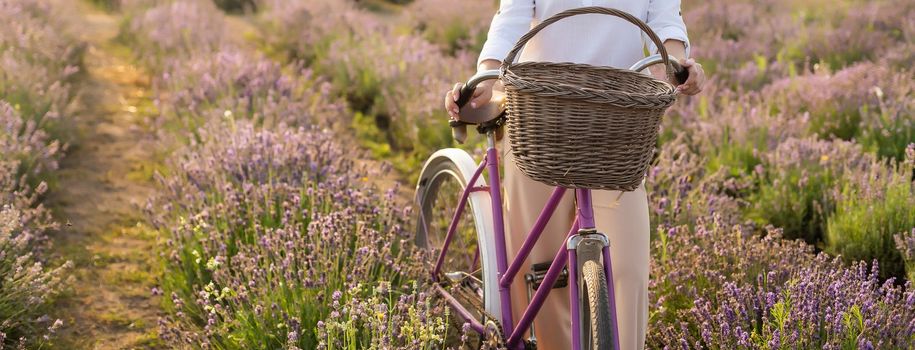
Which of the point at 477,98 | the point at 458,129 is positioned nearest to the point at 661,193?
the point at 458,129

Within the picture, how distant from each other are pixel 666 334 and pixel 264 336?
1275 mm

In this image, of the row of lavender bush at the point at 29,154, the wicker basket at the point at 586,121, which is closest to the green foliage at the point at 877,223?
the wicker basket at the point at 586,121

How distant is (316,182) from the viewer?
12.6 feet

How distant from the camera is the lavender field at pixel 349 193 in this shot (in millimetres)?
2721

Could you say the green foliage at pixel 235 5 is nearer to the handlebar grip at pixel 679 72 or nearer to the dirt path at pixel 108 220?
the dirt path at pixel 108 220

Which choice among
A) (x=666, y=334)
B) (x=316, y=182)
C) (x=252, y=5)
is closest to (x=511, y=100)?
(x=666, y=334)

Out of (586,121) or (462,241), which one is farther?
(462,241)

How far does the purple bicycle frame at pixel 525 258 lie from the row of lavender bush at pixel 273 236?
0.23m

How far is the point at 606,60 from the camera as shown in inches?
92.8

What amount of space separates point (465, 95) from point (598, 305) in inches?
27.6

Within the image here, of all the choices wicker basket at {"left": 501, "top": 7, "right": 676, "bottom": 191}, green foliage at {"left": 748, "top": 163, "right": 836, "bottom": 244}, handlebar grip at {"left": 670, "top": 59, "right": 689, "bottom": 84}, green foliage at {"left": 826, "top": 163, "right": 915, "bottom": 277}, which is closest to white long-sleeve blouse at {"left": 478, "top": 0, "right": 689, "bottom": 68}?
handlebar grip at {"left": 670, "top": 59, "right": 689, "bottom": 84}

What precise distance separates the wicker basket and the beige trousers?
1.08 ft

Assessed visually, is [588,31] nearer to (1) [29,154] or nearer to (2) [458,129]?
(2) [458,129]

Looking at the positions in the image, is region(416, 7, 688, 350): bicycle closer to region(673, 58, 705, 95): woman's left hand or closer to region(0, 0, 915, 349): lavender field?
region(673, 58, 705, 95): woman's left hand
